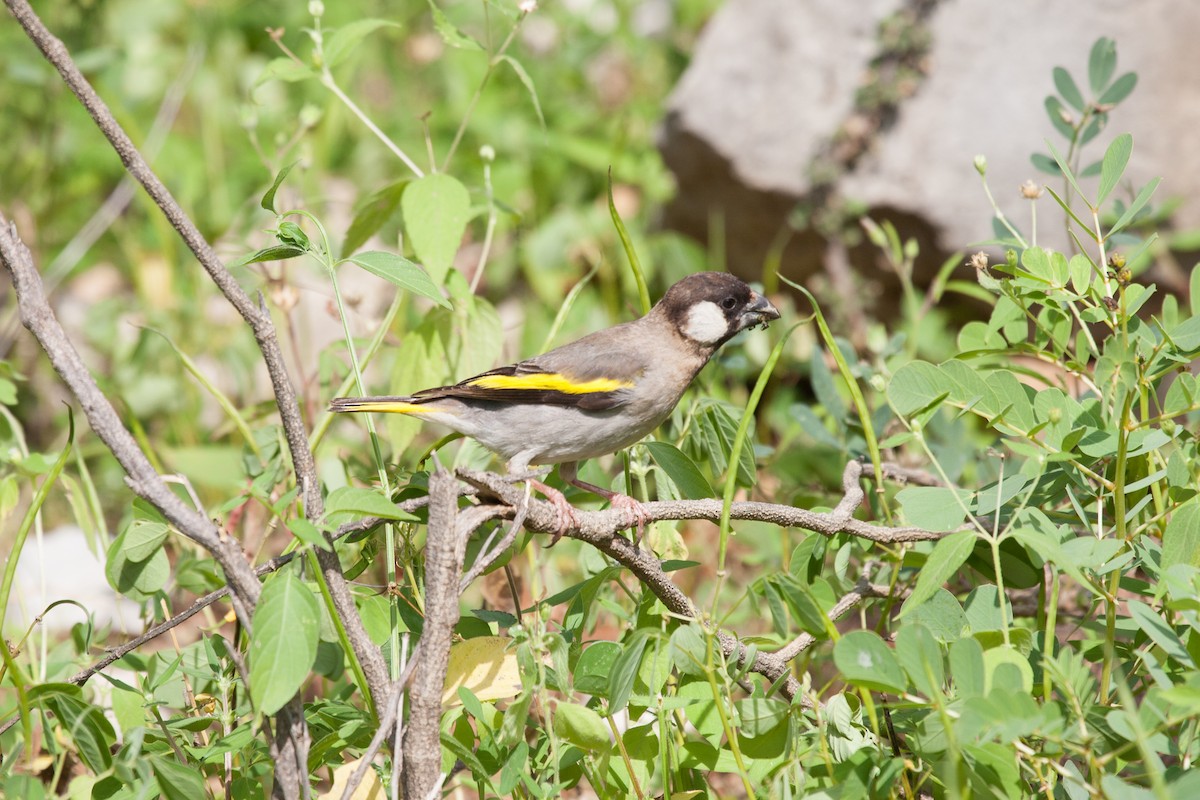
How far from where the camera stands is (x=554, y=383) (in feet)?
11.3

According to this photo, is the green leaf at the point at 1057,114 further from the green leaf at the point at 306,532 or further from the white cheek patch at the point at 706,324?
the green leaf at the point at 306,532

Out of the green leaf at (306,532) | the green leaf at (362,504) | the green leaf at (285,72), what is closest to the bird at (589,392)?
the green leaf at (285,72)

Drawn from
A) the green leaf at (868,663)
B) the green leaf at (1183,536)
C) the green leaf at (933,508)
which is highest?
the green leaf at (933,508)

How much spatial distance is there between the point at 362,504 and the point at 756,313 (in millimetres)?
2018

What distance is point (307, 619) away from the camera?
1.83 meters

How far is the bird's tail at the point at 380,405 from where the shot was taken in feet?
9.62

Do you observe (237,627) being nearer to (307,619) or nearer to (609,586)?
(307,619)

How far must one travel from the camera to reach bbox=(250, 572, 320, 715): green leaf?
1771mm

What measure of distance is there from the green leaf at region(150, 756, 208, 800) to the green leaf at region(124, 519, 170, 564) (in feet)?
1.50

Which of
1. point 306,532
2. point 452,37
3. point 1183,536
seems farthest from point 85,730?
point 1183,536

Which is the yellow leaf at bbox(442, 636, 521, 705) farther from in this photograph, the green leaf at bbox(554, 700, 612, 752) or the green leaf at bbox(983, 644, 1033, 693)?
the green leaf at bbox(983, 644, 1033, 693)

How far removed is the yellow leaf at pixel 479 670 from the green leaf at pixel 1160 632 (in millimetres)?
1184

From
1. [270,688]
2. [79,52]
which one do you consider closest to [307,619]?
[270,688]

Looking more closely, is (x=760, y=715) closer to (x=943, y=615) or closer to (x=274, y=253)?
(x=943, y=615)
